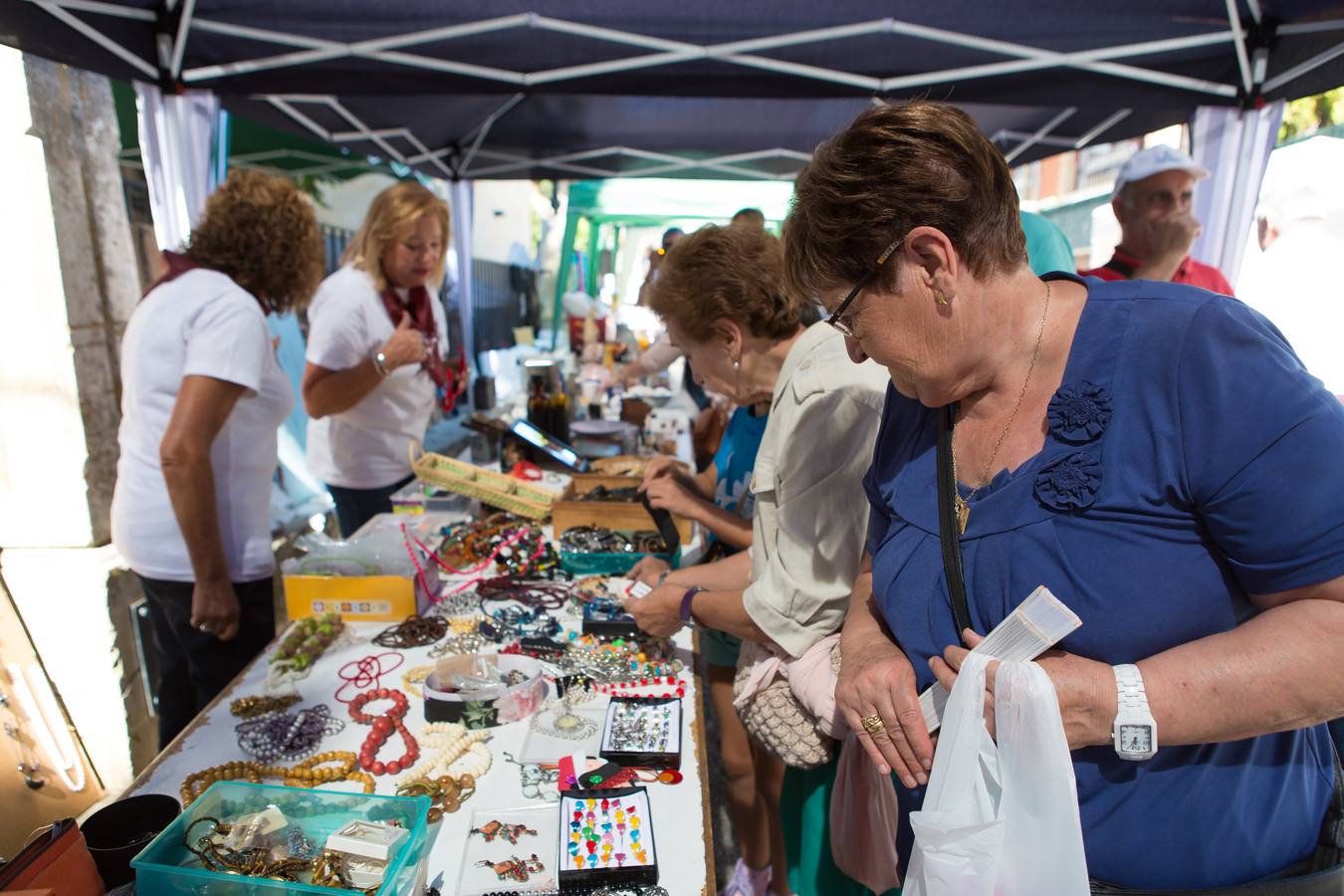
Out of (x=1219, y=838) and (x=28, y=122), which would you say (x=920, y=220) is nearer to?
(x=1219, y=838)

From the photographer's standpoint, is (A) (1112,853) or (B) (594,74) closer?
(A) (1112,853)

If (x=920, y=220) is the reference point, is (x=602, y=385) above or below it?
below

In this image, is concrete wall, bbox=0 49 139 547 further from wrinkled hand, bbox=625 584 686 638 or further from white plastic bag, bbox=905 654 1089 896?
white plastic bag, bbox=905 654 1089 896

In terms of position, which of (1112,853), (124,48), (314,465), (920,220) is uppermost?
(124,48)

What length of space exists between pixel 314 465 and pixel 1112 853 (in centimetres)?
314

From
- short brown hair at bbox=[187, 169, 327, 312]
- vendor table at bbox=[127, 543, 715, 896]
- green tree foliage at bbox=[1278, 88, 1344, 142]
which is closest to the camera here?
vendor table at bbox=[127, 543, 715, 896]

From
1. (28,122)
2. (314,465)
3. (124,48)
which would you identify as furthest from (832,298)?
(124,48)

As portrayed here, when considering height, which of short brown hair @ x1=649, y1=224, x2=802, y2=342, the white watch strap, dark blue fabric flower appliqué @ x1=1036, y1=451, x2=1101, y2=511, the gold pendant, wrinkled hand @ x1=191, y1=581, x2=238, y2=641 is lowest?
wrinkled hand @ x1=191, y1=581, x2=238, y2=641

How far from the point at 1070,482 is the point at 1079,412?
89 mm

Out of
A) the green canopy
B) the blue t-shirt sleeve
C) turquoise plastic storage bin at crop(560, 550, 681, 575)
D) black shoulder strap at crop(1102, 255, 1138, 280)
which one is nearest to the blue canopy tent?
the green canopy

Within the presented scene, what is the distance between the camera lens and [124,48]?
10.1 ft

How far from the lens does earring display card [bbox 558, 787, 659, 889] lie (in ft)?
3.60

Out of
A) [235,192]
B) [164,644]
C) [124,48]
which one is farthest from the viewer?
[124,48]

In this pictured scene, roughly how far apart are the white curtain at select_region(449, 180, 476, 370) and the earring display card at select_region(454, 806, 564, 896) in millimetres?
6595
